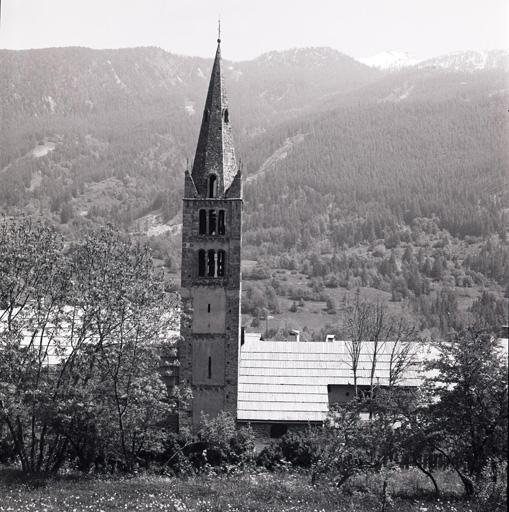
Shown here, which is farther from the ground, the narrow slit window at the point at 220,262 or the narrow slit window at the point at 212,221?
the narrow slit window at the point at 212,221

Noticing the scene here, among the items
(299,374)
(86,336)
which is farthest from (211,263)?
(86,336)

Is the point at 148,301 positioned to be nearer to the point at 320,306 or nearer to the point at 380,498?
the point at 380,498

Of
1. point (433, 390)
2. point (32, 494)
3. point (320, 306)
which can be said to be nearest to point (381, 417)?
point (433, 390)

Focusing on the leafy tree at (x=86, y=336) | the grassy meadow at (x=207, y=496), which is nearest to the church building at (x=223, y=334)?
the leafy tree at (x=86, y=336)

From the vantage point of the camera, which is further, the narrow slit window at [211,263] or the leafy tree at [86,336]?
the narrow slit window at [211,263]

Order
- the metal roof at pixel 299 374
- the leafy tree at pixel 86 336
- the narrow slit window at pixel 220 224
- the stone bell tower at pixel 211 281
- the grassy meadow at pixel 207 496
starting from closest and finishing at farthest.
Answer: the grassy meadow at pixel 207 496 → the leafy tree at pixel 86 336 → the stone bell tower at pixel 211 281 → the metal roof at pixel 299 374 → the narrow slit window at pixel 220 224

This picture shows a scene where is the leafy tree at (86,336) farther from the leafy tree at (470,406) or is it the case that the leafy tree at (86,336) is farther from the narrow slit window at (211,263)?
the narrow slit window at (211,263)

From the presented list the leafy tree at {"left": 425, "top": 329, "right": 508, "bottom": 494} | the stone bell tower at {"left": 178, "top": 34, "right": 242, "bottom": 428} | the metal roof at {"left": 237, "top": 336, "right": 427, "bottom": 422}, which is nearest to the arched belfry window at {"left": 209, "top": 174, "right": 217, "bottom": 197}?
the stone bell tower at {"left": 178, "top": 34, "right": 242, "bottom": 428}

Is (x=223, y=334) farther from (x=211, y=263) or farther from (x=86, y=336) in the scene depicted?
(x=86, y=336)

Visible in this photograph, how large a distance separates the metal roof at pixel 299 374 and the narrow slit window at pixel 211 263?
6.78 m

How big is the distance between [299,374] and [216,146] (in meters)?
15.4

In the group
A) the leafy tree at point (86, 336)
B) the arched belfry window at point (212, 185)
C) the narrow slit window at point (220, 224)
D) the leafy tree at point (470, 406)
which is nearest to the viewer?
the leafy tree at point (470, 406)

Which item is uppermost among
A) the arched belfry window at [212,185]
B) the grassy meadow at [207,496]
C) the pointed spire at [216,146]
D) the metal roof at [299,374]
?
the pointed spire at [216,146]

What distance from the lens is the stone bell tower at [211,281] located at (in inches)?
1842
